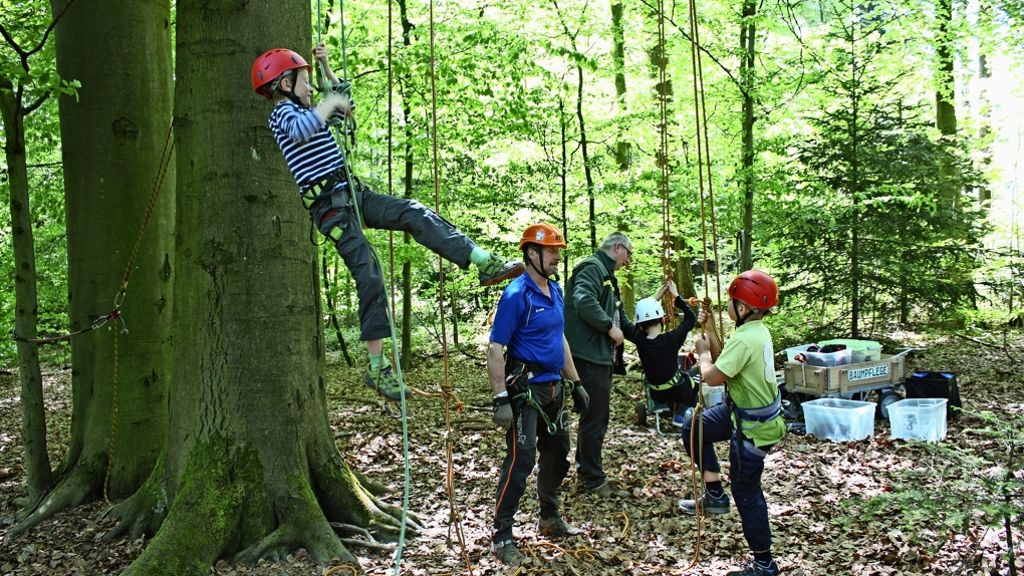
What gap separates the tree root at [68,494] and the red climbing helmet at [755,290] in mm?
4910

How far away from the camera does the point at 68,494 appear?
17.8ft

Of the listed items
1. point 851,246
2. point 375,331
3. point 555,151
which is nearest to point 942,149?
point 851,246

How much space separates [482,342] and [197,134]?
43.3ft

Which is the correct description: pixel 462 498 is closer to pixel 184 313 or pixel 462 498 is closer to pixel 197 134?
pixel 184 313

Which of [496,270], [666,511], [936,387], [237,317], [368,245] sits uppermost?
[368,245]

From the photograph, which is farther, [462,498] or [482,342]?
[482,342]

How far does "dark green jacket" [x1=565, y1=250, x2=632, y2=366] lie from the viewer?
5645 millimetres

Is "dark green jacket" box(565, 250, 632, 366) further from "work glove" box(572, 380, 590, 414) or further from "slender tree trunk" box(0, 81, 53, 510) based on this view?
"slender tree trunk" box(0, 81, 53, 510)

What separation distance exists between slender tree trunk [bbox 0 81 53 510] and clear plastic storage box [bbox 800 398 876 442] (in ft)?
22.3

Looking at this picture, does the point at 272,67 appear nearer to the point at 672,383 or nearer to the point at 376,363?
the point at 376,363

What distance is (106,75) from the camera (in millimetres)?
5484

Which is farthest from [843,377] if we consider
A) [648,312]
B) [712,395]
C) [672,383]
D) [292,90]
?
[292,90]

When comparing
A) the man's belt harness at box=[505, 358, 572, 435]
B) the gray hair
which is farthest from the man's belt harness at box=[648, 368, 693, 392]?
the man's belt harness at box=[505, 358, 572, 435]

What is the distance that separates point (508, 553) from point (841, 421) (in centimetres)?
420
